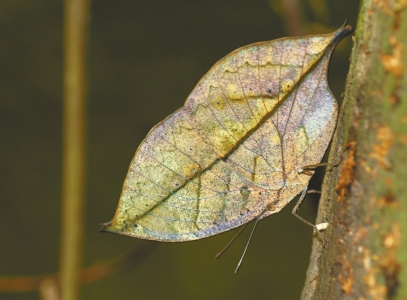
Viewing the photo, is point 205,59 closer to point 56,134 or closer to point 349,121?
point 56,134

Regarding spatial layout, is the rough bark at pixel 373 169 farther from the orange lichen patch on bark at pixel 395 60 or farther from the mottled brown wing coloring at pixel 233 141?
the mottled brown wing coloring at pixel 233 141

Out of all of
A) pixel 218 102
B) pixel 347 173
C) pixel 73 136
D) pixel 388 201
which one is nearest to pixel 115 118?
pixel 73 136

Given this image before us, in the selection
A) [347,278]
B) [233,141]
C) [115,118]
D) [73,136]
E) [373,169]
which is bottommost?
[347,278]

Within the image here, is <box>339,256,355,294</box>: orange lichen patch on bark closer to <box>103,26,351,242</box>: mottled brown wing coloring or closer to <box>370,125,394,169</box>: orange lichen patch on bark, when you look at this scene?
<box>370,125,394,169</box>: orange lichen patch on bark

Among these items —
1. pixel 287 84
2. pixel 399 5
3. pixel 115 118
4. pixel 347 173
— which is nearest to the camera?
pixel 399 5

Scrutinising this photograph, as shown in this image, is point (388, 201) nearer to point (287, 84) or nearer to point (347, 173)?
point (347, 173)

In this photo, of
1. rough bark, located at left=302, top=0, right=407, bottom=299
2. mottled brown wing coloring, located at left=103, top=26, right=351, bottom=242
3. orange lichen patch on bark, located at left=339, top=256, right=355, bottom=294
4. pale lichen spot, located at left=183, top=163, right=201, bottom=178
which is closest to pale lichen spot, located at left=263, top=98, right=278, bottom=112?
mottled brown wing coloring, located at left=103, top=26, right=351, bottom=242
